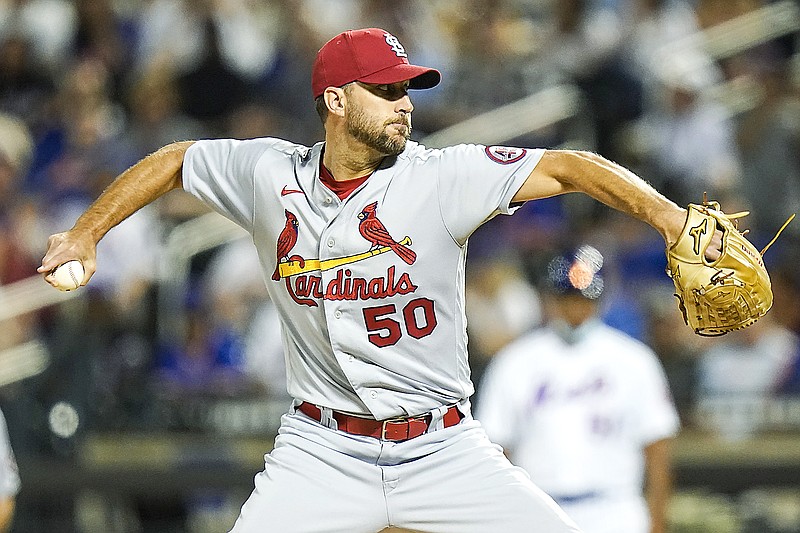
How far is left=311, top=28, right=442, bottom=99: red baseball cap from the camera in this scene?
13.6ft

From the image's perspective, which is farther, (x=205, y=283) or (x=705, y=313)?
(x=205, y=283)

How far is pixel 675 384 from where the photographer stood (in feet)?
25.9

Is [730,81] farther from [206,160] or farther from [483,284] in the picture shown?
[206,160]

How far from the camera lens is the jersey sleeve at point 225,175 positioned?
4.35 meters

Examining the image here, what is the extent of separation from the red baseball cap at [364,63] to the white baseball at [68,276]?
99 cm

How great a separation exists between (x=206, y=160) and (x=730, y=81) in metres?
6.42

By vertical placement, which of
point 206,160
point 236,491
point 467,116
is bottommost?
point 236,491

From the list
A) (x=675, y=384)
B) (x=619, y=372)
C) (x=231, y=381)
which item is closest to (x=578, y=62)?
(x=675, y=384)

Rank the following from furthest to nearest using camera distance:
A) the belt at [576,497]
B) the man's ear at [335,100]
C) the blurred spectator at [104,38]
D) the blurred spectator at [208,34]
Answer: the blurred spectator at [104,38] < the blurred spectator at [208,34] < the belt at [576,497] < the man's ear at [335,100]

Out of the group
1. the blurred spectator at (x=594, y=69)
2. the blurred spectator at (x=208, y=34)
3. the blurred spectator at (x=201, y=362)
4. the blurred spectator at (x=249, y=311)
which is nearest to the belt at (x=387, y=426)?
the blurred spectator at (x=249, y=311)

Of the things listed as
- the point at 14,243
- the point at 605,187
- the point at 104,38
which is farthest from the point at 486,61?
the point at 605,187

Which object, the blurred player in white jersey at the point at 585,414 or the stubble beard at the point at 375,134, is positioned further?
the blurred player in white jersey at the point at 585,414

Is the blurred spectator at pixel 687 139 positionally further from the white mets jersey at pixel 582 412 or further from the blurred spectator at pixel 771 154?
the white mets jersey at pixel 582 412

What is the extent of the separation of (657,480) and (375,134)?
268 centimetres
